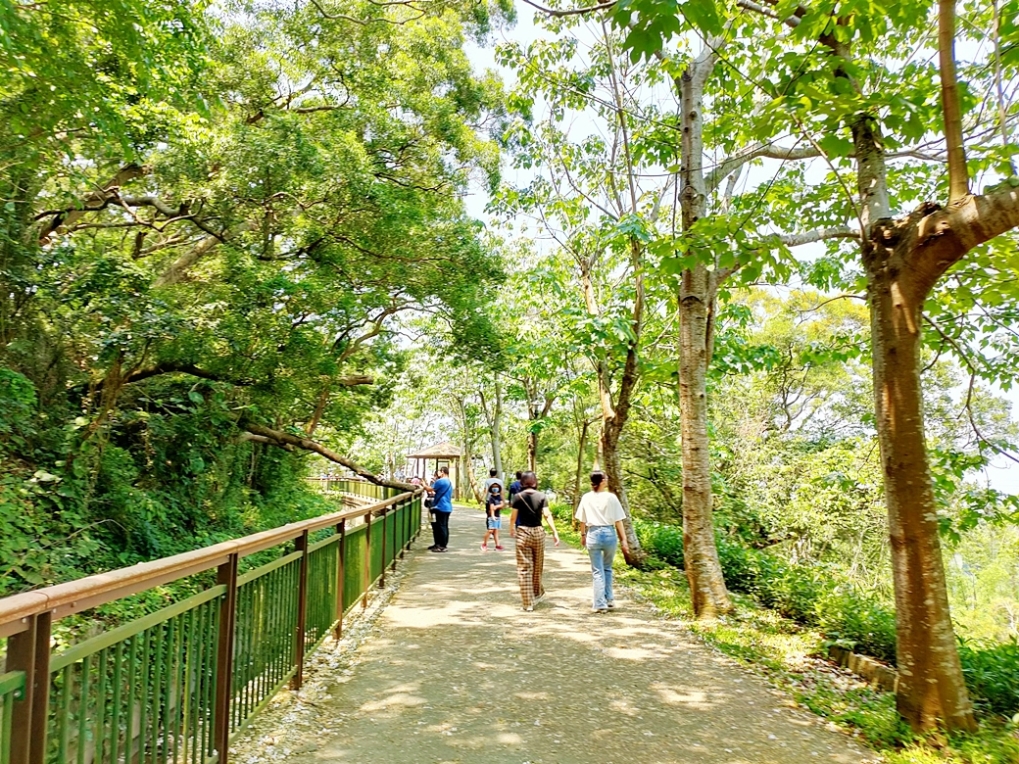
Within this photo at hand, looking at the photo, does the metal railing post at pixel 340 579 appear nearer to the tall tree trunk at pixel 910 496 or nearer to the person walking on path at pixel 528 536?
the person walking on path at pixel 528 536

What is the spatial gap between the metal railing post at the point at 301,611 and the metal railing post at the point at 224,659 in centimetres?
145

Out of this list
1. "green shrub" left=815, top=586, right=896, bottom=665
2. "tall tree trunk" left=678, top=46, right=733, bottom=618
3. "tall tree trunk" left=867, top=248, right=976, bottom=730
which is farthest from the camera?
"tall tree trunk" left=678, top=46, right=733, bottom=618

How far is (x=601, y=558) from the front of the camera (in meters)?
8.23

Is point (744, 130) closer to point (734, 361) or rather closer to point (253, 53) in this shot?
point (734, 361)

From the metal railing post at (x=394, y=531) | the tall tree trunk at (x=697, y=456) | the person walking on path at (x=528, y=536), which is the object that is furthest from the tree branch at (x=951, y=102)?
the metal railing post at (x=394, y=531)

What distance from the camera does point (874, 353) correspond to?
15.9 feet

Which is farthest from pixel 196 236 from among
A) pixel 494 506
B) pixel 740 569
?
pixel 740 569

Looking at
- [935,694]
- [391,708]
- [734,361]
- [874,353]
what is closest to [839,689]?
[935,694]

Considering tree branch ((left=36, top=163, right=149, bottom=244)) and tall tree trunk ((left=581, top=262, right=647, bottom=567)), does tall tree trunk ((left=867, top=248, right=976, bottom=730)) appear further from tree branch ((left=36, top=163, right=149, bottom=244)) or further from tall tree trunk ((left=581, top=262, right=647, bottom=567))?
tree branch ((left=36, top=163, right=149, bottom=244))

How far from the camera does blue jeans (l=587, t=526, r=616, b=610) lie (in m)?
8.03

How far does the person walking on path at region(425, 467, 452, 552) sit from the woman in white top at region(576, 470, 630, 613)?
6.01 meters

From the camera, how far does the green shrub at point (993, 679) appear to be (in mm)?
4789

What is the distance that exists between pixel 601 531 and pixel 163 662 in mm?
5910

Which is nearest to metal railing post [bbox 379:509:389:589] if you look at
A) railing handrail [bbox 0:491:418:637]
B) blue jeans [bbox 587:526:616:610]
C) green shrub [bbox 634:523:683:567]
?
blue jeans [bbox 587:526:616:610]
